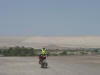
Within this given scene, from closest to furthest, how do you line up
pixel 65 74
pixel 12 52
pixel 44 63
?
pixel 65 74, pixel 44 63, pixel 12 52

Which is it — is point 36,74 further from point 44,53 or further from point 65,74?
point 44,53

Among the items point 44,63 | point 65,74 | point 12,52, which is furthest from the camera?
point 12,52

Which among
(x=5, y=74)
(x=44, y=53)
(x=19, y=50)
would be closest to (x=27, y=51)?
(x=19, y=50)

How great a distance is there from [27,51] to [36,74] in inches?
2240

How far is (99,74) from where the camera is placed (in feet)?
80.6

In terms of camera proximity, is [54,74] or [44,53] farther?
[44,53]

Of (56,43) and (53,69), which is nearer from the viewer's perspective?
(53,69)

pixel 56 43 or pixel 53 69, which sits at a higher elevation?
pixel 56 43

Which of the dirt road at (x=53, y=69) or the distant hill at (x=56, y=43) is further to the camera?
the distant hill at (x=56, y=43)

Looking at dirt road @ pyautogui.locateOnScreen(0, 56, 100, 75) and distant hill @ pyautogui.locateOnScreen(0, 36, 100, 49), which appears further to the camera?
distant hill @ pyautogui.locateOnScreen(0, 36, 100, 49)

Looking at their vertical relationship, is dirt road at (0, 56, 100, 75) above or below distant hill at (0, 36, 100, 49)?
below

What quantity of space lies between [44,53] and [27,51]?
162 ft

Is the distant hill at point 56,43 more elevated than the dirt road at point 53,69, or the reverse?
the distant hill at point 56,43

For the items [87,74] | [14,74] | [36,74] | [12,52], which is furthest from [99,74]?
[12,52]
